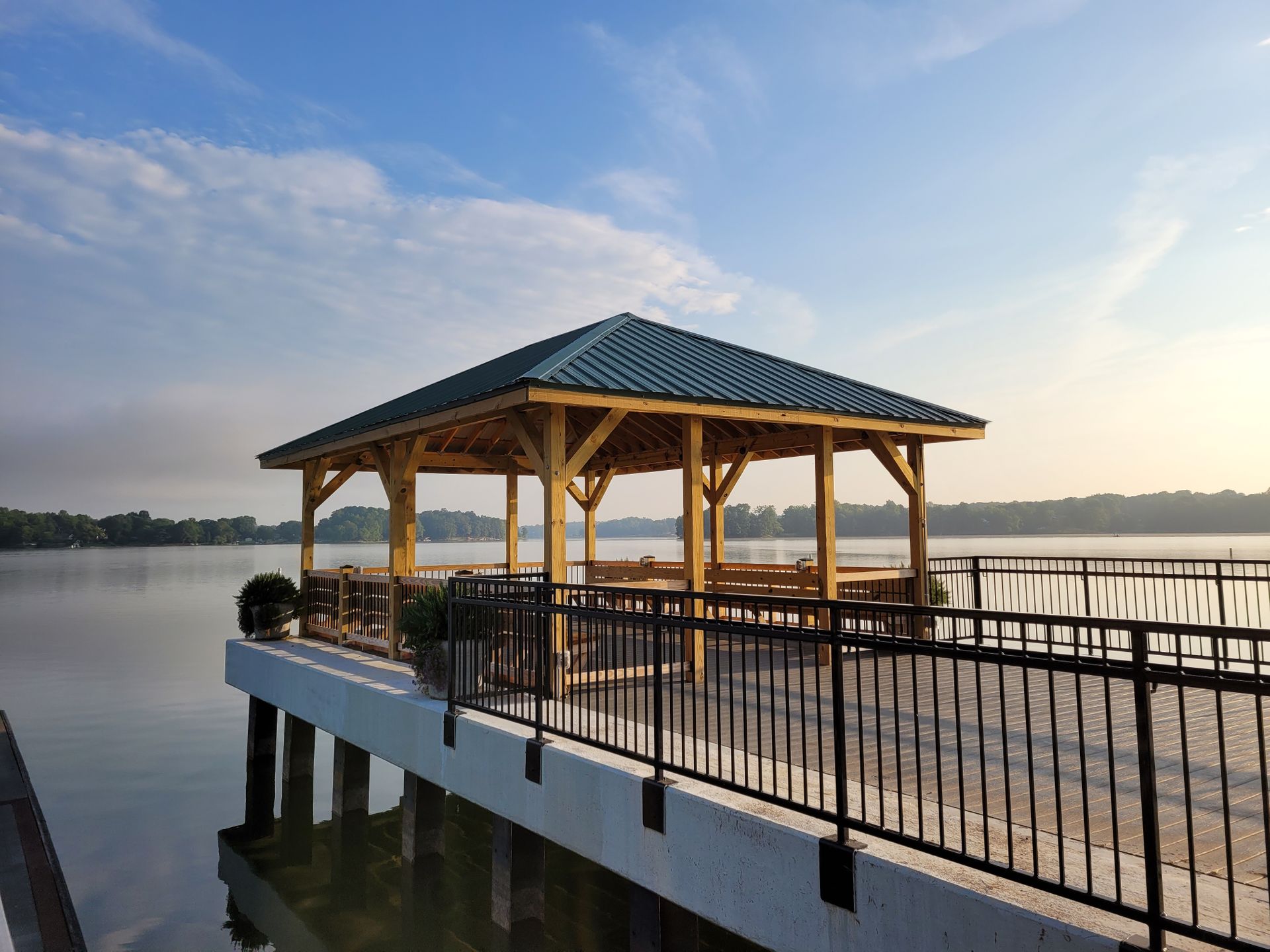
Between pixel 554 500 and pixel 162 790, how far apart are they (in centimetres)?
1470

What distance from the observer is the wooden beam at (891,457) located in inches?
449

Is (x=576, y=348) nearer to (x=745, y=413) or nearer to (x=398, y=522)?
(x=745, y=413)

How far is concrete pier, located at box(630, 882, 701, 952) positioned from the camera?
17.7 ft

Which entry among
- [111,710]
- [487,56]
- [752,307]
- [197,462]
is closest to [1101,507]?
[752,307]

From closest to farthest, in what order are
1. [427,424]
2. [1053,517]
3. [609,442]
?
[427,424] < [609,442] < [1053,517]

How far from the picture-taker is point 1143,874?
3594 mm

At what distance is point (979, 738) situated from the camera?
4137 millimetres

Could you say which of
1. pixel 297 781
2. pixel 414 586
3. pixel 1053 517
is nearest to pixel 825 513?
pixel 414 586

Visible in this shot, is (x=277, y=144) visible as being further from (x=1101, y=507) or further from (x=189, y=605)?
(x=1101, y=507)

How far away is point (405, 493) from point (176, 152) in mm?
24552

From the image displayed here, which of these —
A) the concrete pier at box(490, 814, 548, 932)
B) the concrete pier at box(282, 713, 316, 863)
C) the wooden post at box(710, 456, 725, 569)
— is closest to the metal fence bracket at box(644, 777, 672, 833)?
the concrete pier at box(490, 814, 548, 932)

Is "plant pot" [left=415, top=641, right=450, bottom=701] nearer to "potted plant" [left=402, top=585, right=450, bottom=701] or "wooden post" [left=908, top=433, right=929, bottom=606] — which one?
"potted plant" [left=402, top=585, right=450, bottom=701]

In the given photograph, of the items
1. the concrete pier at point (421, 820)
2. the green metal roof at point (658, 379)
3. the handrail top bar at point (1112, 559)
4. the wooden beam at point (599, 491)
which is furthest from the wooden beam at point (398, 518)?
the handrail top bar at point (1112, 559)

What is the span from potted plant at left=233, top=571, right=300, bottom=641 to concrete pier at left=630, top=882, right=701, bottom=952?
1013 cm
